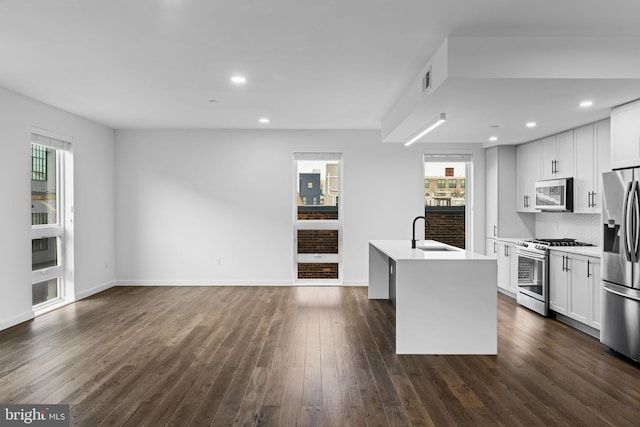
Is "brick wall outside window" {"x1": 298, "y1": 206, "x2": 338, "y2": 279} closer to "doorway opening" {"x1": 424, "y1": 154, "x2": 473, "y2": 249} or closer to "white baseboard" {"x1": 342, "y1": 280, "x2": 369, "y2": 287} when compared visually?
"white baseboard" {"x1": 342, "y1": 280, "x2": 369, "y2": 287}

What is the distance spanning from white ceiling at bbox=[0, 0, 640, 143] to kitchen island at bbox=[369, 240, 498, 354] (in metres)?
Result: 1.52

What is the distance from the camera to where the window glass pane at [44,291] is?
530cm

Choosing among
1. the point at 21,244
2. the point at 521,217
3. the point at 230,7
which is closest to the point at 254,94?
the point at 230,7

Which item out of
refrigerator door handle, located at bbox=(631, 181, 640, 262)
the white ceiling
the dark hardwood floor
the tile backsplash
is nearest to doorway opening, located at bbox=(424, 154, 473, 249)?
the tile backsplash

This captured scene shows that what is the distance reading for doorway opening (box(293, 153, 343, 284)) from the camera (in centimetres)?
718

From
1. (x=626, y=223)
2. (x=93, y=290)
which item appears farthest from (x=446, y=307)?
(x=93, y=290)

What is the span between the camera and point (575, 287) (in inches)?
183

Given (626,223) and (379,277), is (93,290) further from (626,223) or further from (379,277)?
(626,223)

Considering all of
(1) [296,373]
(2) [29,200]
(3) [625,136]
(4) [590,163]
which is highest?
(3) [625,136]

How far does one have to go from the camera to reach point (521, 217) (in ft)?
21.6

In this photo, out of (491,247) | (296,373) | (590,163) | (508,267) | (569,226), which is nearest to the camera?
(296,373)

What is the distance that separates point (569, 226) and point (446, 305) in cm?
303

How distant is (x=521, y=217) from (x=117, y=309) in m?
5.99

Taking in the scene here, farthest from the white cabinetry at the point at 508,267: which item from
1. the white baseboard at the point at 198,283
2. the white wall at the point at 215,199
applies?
the white baseboard at the point at 198,283
